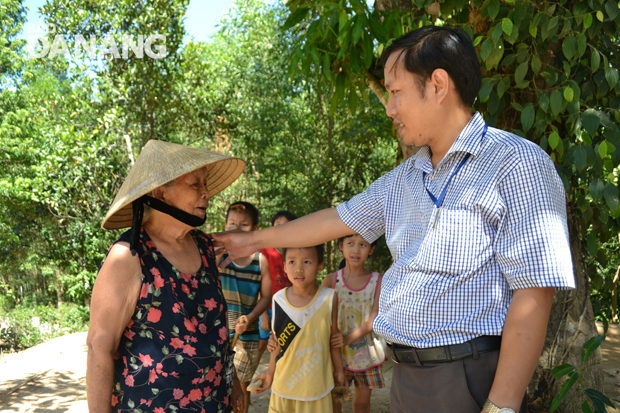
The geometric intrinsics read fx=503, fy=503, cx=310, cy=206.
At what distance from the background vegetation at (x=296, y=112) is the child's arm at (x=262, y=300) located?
1386mm

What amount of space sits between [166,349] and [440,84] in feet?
4.24

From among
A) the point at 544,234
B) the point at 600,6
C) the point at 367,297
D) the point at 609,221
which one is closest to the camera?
the point at 544,234

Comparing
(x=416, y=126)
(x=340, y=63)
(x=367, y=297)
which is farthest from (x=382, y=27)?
(x=367, y=297)

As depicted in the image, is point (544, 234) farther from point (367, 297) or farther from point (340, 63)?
point (340, 63)

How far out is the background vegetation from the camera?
2.63 meters

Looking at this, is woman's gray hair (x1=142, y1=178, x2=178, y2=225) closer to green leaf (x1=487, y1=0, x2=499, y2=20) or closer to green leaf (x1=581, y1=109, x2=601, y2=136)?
green leaf (x1=487, y1=0, x2=499, y2=20)

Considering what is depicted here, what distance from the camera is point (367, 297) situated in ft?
11.9

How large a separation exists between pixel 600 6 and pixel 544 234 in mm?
1778

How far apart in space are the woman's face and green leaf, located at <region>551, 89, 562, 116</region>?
1758 mm

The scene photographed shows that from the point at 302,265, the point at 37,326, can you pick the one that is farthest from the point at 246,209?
the point at 37,326

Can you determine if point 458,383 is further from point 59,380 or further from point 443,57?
point 59,380

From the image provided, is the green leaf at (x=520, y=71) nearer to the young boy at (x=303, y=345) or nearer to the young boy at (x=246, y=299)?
the young boy at (x=303, y=345)

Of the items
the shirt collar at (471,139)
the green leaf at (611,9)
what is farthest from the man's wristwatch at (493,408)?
the green leaf at (611,9)

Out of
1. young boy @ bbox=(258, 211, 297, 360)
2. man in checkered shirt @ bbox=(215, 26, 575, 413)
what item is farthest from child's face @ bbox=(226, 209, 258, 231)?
man in checkered shirt @ bbox=(215, 26, 575, 413)
